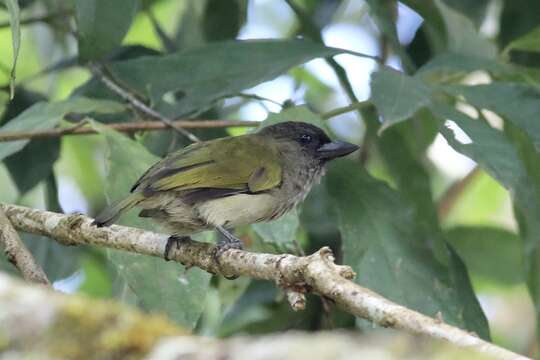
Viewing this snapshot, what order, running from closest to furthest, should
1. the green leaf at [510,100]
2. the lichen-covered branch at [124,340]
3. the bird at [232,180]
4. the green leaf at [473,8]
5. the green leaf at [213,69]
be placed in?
the lichen-covered branch at [124,340] → the green leaf at [510,100] → the bird at [232,180] → the green leaf at [213,69] → the green leaf at [473,8]

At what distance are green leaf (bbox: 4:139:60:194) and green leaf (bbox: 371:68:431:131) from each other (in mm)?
1605

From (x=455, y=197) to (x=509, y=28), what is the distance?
1.20 meters

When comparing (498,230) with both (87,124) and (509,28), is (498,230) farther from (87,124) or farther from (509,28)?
(87,124)

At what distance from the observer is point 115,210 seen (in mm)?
3707

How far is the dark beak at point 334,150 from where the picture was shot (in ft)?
16.1

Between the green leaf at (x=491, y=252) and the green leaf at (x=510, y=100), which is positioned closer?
the green leaf at (x=510, y=100)

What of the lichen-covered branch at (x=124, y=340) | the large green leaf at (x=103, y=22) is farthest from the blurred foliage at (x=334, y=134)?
the lichen-covered branch at (x=124, y=340)

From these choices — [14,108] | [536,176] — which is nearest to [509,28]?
[536,176]

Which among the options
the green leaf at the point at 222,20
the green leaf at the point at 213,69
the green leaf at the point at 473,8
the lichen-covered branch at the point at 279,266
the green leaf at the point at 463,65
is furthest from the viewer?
the green leaf at the point at 222,20

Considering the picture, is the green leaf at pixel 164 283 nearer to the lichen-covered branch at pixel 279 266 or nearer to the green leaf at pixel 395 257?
the lichen-covered branch at pixel 279 266

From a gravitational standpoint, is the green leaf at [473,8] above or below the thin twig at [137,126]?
above

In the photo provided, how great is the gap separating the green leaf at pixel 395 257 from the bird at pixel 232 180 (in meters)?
0.28

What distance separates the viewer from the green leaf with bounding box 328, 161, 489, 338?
4195 millimetres

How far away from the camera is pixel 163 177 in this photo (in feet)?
14.0
